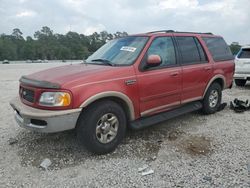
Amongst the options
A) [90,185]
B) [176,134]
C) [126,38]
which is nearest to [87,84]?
[90,185]

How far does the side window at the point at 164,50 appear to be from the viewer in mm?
4680

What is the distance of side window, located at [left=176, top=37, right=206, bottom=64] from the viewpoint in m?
5.23

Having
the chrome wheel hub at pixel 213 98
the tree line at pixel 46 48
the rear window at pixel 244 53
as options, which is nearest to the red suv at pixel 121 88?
the chrome wheel hub at pixel 213 98

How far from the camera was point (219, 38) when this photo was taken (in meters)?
6.43

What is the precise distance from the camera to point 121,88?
4.07m

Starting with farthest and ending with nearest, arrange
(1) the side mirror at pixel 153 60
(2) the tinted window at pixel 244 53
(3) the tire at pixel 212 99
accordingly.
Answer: (2) the tinted window at pixel 244 53 → (3) the tire at pixel 212 99 → (1) the side mirror at pixel 153 60

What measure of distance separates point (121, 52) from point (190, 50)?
5.26 ft

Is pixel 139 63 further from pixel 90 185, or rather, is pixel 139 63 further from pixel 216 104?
pixel 216 104

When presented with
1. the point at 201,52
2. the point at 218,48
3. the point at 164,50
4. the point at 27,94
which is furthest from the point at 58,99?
the point at 218,48

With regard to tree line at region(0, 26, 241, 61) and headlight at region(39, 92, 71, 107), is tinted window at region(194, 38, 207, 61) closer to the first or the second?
headlight at region(39, 92, 71, 107)

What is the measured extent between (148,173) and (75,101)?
4.42 ft

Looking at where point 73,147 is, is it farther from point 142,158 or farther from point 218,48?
point 218,48

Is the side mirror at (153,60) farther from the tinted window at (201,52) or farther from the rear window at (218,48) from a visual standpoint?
the rear window at (218,48)

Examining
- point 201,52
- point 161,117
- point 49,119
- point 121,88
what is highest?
point 201,52
